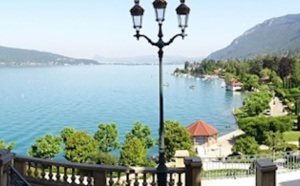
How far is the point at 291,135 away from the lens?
138 ft

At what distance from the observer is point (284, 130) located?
134 feet

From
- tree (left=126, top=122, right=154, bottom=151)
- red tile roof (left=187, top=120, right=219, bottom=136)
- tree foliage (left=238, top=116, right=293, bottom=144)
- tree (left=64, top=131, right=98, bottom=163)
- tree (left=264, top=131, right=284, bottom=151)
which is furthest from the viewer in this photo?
red tile roof (left=187, top=120, right=219, bottom=136)

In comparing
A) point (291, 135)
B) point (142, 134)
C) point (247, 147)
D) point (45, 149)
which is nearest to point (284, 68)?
point (291, 135)

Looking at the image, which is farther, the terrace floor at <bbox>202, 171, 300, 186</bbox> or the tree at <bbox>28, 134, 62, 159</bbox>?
the tree at <bbox>28, 134, 62, 159</bbox>

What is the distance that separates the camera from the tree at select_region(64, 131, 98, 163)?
29125 millimetres

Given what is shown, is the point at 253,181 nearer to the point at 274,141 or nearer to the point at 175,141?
the point at 175,141

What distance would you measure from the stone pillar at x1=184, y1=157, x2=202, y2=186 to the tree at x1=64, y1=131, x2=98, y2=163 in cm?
2257

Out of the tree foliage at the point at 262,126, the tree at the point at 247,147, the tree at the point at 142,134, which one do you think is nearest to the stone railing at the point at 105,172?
the tree at the point at 247,147

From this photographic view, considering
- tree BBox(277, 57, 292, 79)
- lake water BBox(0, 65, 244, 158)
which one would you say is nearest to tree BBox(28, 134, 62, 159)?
lake water BBox(0, 65, 244, 158)

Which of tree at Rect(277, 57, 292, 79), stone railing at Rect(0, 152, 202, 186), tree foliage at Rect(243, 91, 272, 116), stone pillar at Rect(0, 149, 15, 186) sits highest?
tree at Rect(277, 57, 292, 79)

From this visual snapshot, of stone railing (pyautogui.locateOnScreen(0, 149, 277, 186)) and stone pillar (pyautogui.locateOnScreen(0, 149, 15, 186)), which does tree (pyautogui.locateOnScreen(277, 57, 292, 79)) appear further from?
stone pillar (pyautogui.locateOnScreen(0, 149, 15, 186))

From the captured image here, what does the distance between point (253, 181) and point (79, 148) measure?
1889cm

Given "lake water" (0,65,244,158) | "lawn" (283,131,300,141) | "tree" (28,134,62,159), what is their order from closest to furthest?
"tree" (28,134,62,159)
"lawn" (283,131,300,141)
"lake water" (0,65,244,158)

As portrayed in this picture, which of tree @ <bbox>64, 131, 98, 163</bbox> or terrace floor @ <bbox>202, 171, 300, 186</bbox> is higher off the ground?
terrace floor @ <bbox>202, 171, 300, 186</bbox>
